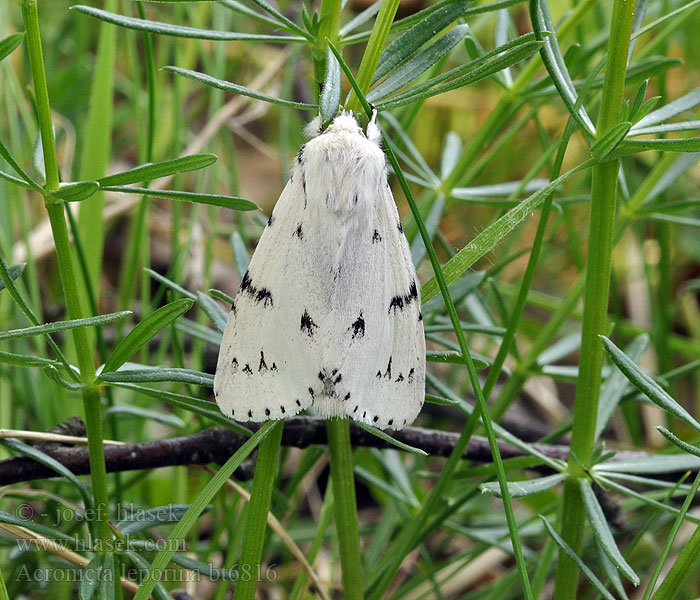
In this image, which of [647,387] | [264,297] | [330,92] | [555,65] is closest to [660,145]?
[555,65]

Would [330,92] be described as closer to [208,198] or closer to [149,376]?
[208,198]

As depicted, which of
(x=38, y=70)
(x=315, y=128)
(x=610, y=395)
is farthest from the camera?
(x=610, y=395)

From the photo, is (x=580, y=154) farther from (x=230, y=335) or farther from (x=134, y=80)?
(x=230, y=335)

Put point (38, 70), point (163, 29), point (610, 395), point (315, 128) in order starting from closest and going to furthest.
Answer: point (38, 70), point (163, 29), point (315, 128), point (610, 395)

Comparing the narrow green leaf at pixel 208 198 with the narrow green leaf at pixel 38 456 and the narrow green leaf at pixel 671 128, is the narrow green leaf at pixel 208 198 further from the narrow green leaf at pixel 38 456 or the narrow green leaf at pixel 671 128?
the narrow green leaf at pixel 671 128

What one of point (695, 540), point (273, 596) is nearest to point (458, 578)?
point (273, 596)

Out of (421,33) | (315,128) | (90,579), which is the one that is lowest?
(90,579)
